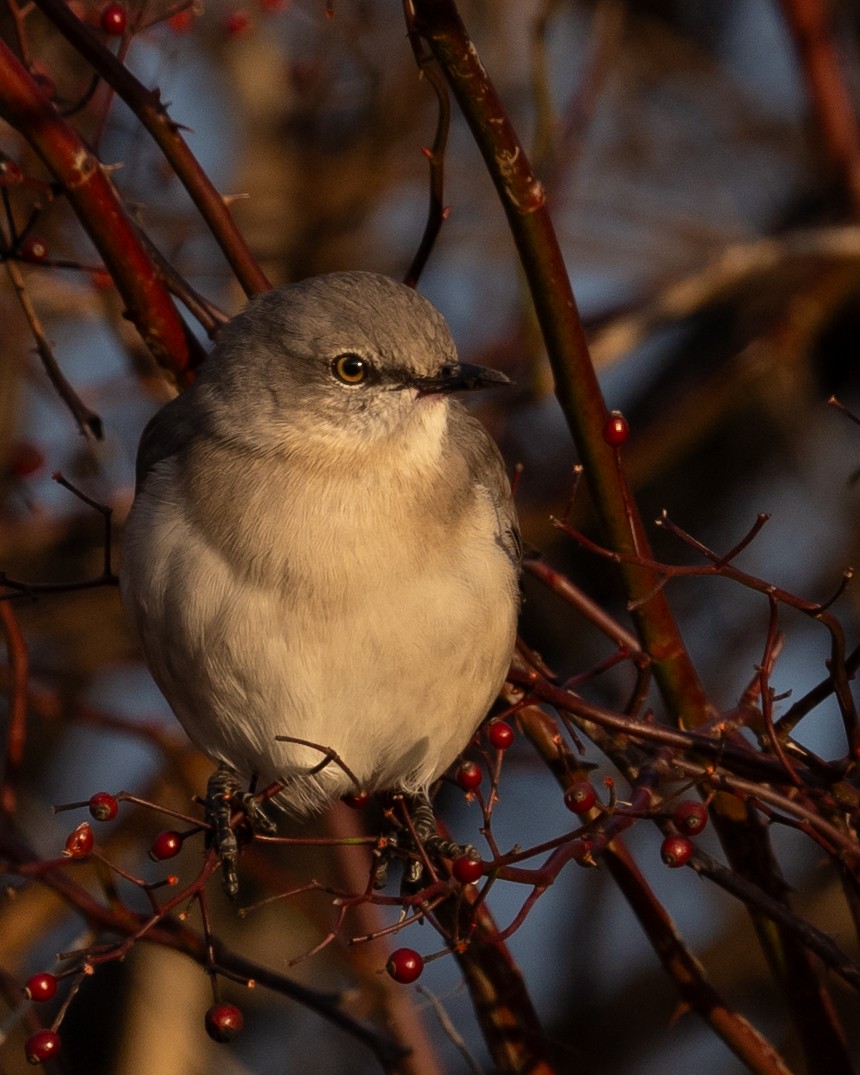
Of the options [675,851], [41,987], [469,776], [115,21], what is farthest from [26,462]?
[675,851]

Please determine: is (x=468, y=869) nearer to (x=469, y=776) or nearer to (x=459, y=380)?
(x=469, y=776)

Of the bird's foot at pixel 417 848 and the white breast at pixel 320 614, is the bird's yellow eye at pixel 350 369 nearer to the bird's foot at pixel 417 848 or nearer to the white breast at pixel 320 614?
the white breast at pixel 320 614

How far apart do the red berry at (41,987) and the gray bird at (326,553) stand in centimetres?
101

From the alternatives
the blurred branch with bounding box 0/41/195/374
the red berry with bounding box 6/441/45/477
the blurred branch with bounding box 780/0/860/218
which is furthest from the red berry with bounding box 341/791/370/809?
the blurred branch with bounding box 780/0/860/218

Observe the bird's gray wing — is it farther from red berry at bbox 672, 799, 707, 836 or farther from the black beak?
red berry at bbox 672, 799, 707, 836

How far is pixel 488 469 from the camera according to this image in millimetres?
4703

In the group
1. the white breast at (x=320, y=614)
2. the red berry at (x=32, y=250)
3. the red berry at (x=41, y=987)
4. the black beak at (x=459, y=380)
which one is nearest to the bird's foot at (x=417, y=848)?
the white breast at (x=320, y=614)

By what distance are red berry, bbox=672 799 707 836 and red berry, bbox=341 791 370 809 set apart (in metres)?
1.30

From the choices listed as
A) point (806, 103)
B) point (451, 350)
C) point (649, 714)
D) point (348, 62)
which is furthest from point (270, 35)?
point (649, 714)

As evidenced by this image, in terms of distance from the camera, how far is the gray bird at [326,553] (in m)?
4.10

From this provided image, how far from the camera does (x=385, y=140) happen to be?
762 cm

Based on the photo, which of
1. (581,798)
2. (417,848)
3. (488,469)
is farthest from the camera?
(488,469)

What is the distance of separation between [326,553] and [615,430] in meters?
0.89

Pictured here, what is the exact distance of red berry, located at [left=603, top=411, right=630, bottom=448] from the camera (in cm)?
376
